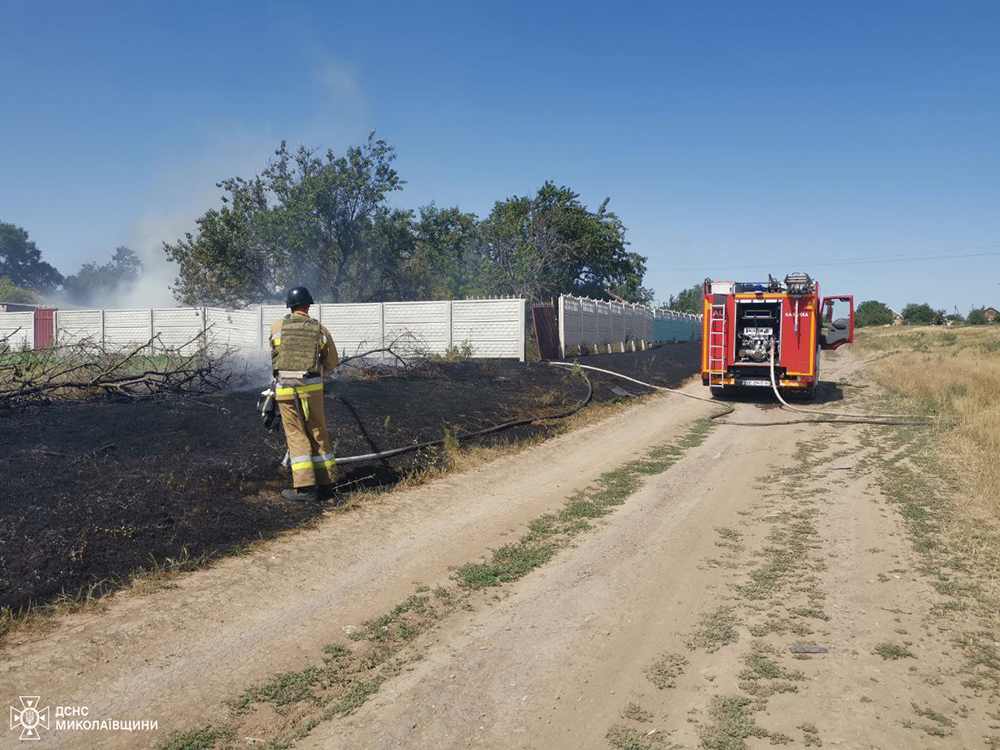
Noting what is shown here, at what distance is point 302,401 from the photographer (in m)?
6.88

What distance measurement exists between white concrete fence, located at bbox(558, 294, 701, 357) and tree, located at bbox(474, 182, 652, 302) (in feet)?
19.7

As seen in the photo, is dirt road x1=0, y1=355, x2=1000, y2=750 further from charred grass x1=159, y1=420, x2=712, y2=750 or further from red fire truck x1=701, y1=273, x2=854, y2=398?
red fire truck x1=701, y1=273, x2=854, y2=398

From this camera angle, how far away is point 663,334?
44.3 metres

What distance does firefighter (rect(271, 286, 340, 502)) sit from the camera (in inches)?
272

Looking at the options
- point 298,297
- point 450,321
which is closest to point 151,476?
point 298,297

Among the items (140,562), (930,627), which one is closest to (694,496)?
(930,627)

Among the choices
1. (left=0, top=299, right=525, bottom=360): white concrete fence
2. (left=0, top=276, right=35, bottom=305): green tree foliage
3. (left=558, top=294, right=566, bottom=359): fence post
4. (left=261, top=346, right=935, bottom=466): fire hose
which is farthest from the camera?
(left=0, top=276, right=35, bottom=305): green tree foliage

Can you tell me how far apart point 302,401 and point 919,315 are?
10751cm

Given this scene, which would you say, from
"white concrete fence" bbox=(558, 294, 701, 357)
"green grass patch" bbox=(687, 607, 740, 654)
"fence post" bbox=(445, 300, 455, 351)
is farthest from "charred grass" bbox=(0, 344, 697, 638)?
"white concrete fence" bbox=(558, 294, 701, 357)

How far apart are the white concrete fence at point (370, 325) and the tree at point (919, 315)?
89.3 metres

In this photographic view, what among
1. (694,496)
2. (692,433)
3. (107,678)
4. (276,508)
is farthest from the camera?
(692,433)

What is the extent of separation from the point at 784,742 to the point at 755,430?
10.6 metres

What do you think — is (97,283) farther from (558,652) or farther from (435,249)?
(558,652)

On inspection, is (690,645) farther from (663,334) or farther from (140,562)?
(663,334)
